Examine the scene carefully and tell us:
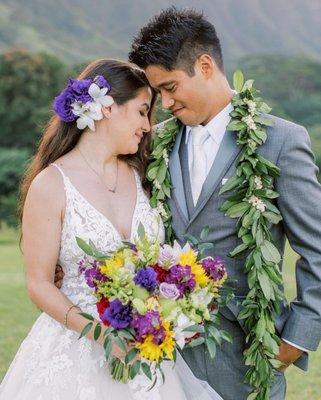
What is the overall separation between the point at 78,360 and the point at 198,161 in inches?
46.2

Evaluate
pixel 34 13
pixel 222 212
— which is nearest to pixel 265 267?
pixel 222 212

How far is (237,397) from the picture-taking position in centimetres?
430

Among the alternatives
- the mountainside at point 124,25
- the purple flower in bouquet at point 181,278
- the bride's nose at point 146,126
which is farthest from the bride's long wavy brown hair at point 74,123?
the mountainside at point 124,25

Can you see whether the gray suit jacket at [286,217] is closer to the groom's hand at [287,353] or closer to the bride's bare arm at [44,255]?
the groom's hand at [287,353]

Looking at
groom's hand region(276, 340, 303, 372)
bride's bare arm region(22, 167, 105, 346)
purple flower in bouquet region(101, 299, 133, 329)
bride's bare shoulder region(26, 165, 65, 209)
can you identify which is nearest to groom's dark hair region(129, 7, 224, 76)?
bride's bare shoulder region(26, 165, 65, 209)

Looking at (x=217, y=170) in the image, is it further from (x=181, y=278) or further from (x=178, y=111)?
(x=181, y=278)

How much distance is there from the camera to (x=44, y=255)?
4.08m

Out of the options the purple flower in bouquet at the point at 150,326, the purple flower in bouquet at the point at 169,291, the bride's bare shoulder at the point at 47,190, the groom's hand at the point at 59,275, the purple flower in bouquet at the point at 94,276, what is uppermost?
the bride's bare shoulder at the point at 47,190

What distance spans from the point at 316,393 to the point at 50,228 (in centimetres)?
580

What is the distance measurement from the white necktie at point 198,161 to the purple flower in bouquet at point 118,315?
910mm

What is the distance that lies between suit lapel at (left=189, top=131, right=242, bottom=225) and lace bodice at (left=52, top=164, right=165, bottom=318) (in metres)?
0.26

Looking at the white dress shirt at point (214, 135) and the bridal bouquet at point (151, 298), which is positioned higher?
the white dress shirt at point (214, 135)

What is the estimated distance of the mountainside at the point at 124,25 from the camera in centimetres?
9750

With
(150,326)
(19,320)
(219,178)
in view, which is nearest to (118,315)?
(150,326)
